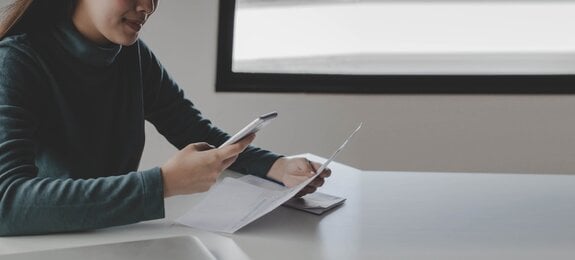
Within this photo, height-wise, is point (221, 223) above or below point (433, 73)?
below

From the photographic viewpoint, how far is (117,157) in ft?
4.55

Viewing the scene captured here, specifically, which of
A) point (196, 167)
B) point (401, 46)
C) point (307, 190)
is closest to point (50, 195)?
point (196, 167)

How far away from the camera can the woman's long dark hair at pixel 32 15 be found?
1.14 meters

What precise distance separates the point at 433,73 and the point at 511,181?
3.92ft

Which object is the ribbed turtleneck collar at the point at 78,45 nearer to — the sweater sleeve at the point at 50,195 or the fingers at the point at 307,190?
the sweater sleeve at the point at 50,195

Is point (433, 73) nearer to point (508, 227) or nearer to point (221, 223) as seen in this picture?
point (508, 227)

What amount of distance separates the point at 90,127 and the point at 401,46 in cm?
162

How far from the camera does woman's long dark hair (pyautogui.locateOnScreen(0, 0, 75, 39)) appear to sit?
1141 mm

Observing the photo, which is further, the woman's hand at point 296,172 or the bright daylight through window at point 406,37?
the bright daylight through window at point 406,37

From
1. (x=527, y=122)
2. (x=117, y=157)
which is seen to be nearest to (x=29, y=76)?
(x=117, y=157)

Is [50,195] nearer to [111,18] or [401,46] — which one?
[111,18]

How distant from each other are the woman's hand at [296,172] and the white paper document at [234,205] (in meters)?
0.05

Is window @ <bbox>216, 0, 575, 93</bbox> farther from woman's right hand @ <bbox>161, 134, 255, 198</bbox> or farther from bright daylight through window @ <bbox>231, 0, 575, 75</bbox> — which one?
woman's right hand @ <bbox>161, 134, 255, 198</bbox>

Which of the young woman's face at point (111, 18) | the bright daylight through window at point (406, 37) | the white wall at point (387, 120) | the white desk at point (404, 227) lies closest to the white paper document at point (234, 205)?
the white desk at point (404, 227)
